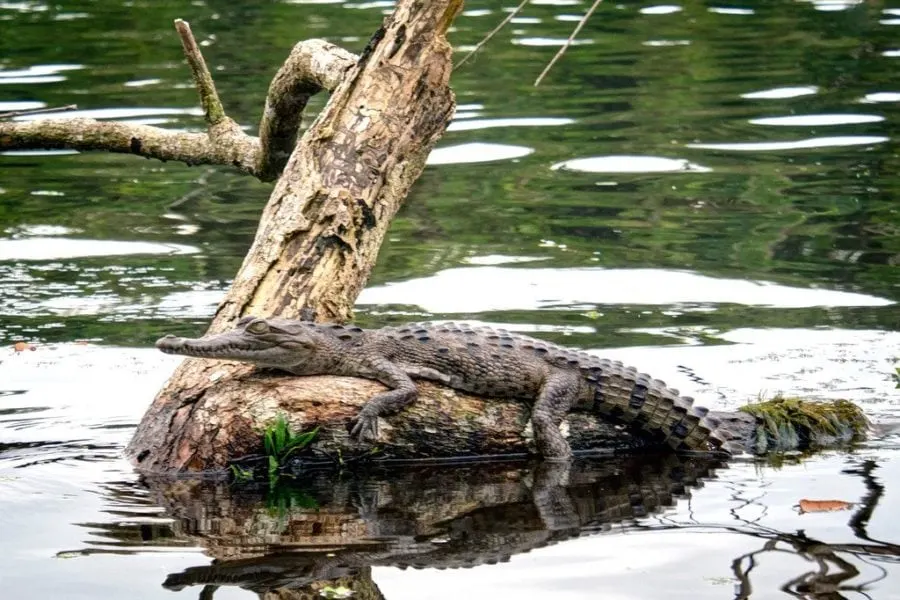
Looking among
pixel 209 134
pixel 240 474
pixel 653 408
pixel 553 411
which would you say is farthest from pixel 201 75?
pixel 653 408

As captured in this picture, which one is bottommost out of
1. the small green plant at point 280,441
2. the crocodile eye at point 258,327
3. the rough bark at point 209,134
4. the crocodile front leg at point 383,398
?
the small green plant at point 280,441

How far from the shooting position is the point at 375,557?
589 cm

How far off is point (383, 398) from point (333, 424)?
0.26 meters

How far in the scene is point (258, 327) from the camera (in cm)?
702

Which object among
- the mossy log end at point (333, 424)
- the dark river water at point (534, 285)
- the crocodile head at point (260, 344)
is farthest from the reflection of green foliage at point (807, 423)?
the crocodile head at point (260, 344)

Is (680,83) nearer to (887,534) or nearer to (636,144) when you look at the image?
(636,144)

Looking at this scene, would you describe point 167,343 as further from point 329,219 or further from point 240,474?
point 329,219

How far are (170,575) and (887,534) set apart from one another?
9.06 feet

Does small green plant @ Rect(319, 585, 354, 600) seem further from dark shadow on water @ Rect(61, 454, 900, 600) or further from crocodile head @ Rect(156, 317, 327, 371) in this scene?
crocodile head @ Rect(156, 317, 327, 371)

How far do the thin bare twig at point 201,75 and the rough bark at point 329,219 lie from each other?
1275mm

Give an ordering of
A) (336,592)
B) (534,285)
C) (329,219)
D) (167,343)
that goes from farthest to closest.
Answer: (534,285) < (329,219) < (167,343) < (336,592)

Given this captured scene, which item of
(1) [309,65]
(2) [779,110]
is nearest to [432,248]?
(1) [309,65]

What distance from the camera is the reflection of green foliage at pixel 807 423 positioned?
7.39 metres

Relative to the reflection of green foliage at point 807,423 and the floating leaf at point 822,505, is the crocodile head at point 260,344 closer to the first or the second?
the reflection of green foliage at point 807,423
